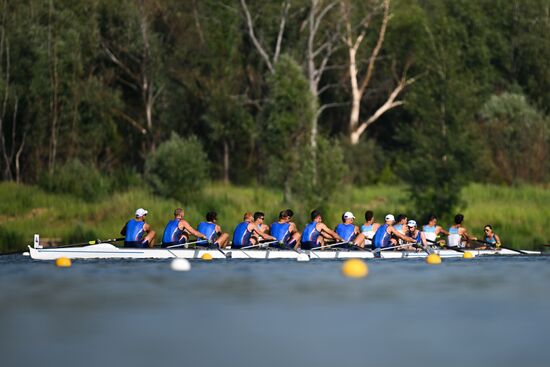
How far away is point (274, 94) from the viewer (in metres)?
41.3

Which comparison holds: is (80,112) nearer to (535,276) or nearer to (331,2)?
(331,2)

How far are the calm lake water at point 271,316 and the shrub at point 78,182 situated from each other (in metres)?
15.5

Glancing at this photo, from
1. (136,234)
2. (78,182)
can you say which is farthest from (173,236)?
(78,182)

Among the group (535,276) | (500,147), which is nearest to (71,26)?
(500,147)

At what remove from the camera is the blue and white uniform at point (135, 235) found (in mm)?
26734

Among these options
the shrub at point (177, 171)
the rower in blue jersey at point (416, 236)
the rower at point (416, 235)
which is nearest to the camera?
the rower in blue jersey at point (416, 236)

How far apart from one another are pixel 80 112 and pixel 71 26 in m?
3.40

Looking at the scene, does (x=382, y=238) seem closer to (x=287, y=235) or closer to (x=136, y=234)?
(x=287, y=235)

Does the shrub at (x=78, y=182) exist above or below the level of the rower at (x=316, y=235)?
below

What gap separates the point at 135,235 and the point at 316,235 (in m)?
3.98

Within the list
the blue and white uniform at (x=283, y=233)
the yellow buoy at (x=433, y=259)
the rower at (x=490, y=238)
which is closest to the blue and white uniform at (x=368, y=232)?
the blue and white uniform at (x=283, y=233)

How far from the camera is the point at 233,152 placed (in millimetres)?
52062

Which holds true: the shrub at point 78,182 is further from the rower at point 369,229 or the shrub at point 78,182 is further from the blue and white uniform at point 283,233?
the blue and white uniform at point 283,233

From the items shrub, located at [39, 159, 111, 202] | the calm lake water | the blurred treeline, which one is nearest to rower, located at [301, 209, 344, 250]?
the calm lake water
